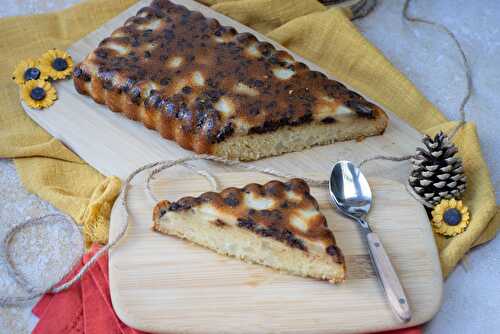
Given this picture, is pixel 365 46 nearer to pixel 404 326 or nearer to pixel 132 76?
pixel 132 76

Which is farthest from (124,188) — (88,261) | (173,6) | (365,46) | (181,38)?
(365,46)

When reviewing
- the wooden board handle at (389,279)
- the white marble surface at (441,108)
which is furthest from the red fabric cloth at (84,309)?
the wooden board handle at (389,279)

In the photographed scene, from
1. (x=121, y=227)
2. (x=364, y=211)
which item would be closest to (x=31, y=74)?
(x=121, y=227)

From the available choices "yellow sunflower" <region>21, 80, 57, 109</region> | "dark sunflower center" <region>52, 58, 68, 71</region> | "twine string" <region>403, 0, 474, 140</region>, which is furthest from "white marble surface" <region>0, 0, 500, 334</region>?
"dark sunflower center" <region>52, 58, 68, 71</region>

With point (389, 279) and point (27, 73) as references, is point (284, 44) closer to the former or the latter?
point (27, 73)

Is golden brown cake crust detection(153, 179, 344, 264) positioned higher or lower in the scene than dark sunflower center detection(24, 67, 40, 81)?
higher

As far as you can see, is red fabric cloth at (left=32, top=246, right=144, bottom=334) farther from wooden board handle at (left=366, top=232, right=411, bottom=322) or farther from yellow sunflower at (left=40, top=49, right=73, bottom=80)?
yellow sunflower at (left=40, top=49, right=73, bottom=80)
